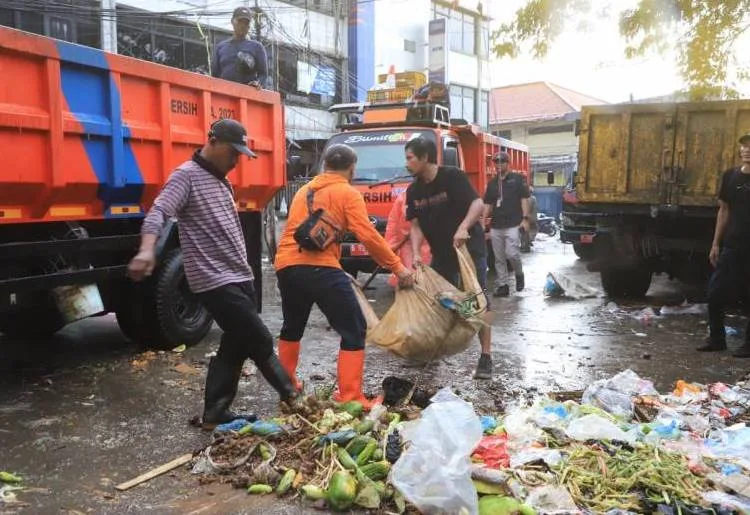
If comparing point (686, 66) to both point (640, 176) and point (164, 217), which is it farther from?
point (164, 217)

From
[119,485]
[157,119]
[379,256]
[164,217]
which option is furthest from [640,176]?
[119,485]

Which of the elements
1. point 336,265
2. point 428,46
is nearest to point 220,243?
point 336,265

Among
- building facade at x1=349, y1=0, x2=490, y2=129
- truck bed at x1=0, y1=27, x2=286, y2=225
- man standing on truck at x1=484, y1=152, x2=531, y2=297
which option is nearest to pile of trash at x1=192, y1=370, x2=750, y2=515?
truck bed at x1=0, y1=27, x2=286, y2=225

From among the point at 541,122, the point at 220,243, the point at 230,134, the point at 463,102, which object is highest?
the point at 463,102

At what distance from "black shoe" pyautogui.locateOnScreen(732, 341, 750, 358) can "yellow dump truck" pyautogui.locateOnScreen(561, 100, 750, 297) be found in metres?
2.17

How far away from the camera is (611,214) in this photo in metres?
8.32

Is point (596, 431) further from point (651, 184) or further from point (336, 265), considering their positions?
point (651, 184)

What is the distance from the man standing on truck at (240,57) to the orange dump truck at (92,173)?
0.75 meters

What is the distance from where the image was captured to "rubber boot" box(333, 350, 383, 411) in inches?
161

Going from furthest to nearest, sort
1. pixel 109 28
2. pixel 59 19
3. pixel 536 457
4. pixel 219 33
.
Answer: pixel 219 33, pixel 109 28, pixel 59 19, pixel 536 457

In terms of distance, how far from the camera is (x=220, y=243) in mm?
3746

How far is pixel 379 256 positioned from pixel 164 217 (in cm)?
134

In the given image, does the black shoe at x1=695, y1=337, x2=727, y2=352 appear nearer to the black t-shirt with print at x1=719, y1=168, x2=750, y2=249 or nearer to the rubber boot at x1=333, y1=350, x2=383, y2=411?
the black t-shirt with print at x1=719, y1=168, x2=750, y2=249

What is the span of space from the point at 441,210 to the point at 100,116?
8.42 feet
